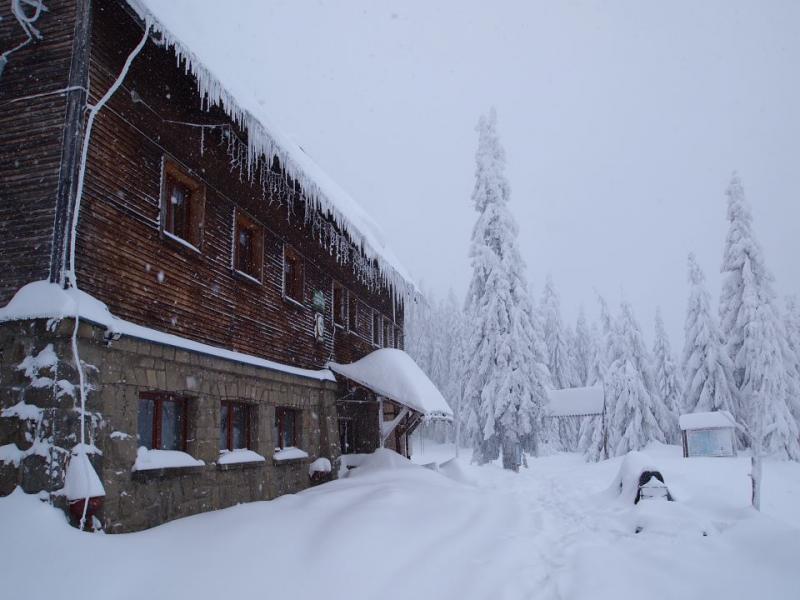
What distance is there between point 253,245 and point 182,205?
2230mm

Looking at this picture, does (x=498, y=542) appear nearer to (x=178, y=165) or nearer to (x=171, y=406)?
(x=171, y=406)

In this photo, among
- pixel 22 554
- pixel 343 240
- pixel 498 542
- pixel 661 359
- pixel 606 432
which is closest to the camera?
pixel 22 554

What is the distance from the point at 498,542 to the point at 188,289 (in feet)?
18.8

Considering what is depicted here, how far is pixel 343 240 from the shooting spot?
14625mm

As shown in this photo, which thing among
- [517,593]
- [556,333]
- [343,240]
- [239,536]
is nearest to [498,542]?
[517,593]

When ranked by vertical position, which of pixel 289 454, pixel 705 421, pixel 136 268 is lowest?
pixel 705 421

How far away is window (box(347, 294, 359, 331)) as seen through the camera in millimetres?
16391

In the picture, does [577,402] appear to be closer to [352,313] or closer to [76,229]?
[352,313]

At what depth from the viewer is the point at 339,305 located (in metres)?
15.5

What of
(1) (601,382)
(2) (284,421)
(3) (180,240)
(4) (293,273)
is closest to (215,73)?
(3) (180,240)

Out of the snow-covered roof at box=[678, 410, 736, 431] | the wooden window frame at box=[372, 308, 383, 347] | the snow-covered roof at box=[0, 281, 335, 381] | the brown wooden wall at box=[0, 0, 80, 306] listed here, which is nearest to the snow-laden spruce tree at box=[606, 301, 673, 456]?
the snow-covered roof at box=[678, 410, 736, 431]

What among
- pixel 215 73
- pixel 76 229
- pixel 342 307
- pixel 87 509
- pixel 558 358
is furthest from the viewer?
pixel 558 358

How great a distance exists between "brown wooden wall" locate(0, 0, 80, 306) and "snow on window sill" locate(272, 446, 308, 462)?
5.75m

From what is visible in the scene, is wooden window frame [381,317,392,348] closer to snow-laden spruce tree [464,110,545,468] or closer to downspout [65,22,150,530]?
snow-laden spruce tree [464,110,545,468]
